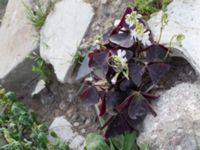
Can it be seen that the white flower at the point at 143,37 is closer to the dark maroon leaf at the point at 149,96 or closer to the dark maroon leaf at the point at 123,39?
the dark maroon leaf at the point at 123,39

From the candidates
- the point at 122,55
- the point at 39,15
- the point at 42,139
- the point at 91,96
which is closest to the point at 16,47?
the point at 39,15

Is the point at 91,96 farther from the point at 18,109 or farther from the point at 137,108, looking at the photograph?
the point at 18,109

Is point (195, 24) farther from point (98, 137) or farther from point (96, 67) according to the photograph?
point (98, 137)

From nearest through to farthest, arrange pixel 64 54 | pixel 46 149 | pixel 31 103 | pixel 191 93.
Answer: pixel 191 93 < pixel 46 149 < pixel 64 54 < pixel 31 103

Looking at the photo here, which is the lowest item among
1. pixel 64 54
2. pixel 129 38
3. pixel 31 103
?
pixel 31 103

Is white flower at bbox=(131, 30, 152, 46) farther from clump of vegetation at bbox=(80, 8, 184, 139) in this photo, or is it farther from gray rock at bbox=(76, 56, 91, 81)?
gray rock at bbox=(76, 56, 91, 81)

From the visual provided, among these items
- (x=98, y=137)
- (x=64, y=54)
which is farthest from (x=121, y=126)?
(x=64, y=54)

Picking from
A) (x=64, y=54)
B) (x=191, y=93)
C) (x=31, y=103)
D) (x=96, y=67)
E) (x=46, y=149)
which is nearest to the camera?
(x=191, y=93)

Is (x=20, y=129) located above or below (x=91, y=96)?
below
